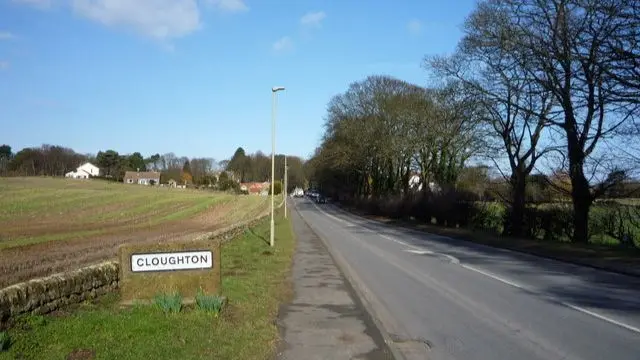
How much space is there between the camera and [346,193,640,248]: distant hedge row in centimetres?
2677

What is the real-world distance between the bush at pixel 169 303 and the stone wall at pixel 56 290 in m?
1.47

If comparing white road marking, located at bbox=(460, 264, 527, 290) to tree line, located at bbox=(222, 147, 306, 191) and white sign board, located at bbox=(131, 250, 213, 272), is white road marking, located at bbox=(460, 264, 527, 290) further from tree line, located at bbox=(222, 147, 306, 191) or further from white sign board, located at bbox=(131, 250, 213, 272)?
tree line, located at bbox=(222, 147, 306, 191)

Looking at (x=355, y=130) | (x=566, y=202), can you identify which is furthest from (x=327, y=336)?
(x=355, y=130)

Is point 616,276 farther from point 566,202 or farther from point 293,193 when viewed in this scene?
point 293,193

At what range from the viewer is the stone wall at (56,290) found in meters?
7.63

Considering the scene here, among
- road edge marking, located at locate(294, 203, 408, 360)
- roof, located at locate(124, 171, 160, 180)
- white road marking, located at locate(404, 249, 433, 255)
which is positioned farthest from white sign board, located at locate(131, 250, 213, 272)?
roof, located at locate(124, 171, 160, 180)

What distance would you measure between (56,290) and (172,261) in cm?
177

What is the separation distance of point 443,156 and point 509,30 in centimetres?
2530

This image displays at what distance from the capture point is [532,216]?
32.2 metres

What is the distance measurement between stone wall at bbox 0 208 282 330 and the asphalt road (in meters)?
4.99

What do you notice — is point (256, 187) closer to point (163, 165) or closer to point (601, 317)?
point (163, 165)

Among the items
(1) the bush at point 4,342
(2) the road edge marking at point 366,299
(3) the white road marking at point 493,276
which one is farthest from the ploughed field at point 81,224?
(3) the white road marking at point 493,276

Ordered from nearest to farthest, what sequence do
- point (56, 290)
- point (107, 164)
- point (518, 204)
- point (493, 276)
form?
point (56, 290) < point (493, 276) < point (518, 204) < point (107, 164)

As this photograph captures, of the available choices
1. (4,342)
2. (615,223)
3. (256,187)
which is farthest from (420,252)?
(256,187)
